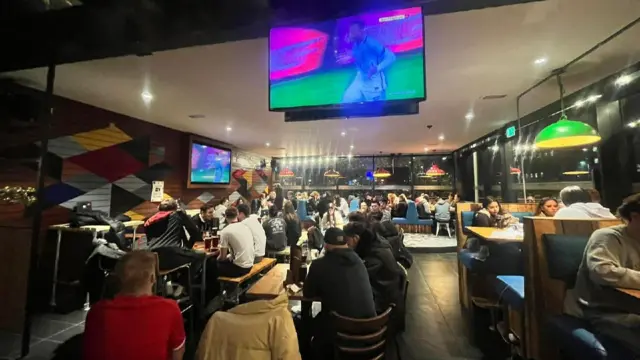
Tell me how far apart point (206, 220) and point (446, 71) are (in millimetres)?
4636

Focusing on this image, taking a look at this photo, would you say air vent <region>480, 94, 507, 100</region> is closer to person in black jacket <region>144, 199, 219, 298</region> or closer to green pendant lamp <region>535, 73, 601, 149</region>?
green pendant lamp <region>535, 73, 601, 149</region>

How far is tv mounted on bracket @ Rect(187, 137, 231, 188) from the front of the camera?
6675 mm

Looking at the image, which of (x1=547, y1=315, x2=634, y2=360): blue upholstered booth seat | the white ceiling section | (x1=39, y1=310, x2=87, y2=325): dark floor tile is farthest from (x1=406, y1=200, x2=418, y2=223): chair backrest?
(x1=39, y1=310, x2=87, y2=325): dark floor tile

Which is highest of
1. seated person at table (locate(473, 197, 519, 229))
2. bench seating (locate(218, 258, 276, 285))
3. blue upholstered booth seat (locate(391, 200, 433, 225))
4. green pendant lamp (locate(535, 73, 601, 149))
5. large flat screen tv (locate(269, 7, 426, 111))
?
large flat screen tv (locate(269, 7, 426, 111))

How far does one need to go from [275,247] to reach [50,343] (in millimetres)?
2667

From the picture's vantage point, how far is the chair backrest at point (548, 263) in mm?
A: 2072

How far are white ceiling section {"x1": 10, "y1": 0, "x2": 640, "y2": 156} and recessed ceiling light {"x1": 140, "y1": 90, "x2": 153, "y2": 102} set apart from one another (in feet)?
0.23

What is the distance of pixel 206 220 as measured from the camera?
538 centimetres

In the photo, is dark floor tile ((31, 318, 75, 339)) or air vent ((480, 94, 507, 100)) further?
air vent ((480, 94, 507, 100))

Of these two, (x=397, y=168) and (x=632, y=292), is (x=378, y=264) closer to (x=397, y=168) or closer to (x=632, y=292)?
(x=632, y=292)

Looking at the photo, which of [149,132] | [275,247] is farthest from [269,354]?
[149,132]

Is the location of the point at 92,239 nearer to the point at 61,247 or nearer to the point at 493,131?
the point at 61,247

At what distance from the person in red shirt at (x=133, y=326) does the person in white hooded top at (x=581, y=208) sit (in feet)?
9.83

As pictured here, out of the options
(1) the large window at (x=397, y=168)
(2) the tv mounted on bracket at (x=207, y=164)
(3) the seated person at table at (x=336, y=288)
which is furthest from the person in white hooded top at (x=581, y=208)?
(1) the large window at (x=397, y=168)
